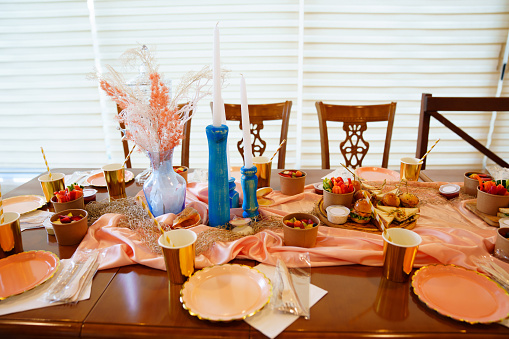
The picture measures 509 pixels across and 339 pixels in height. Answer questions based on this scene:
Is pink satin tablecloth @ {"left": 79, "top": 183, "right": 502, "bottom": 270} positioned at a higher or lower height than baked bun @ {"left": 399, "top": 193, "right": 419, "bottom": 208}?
lower

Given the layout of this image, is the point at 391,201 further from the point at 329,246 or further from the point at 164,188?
the point at 164,188

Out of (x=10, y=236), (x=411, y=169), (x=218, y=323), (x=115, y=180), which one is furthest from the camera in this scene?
(x=411, y=169)

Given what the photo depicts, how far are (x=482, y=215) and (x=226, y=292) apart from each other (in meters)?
0.83

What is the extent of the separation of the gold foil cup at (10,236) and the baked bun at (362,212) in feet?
2.96

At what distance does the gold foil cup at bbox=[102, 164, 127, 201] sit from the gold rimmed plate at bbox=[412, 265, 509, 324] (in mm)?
963

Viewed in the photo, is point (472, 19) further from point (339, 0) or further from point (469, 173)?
point (469, 173)

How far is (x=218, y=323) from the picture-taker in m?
0.66

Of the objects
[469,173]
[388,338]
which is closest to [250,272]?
[388,338]

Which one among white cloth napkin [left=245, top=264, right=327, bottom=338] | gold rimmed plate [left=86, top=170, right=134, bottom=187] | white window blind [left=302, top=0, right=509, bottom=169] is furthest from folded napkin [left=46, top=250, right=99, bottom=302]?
white window blind [left=302, top=0, right=509, bottom=169]

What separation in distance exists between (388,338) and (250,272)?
1.02 feet

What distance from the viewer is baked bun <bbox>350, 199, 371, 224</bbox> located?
39.4 inches

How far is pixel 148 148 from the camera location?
101 centimetres

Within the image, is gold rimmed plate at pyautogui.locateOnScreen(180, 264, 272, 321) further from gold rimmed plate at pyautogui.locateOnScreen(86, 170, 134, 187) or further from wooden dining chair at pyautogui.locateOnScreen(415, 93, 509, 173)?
wooden dining chair at pyautogui.locateOnScreen(415, 93, 509, 173)

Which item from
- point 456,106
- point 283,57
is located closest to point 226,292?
point 456,106
